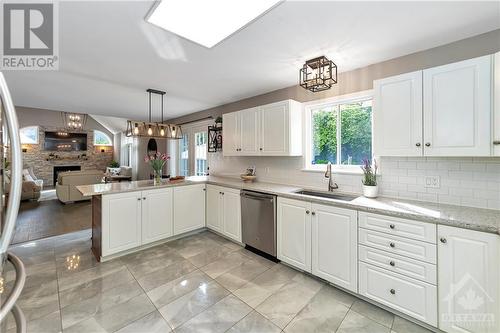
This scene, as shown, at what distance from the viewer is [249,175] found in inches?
147

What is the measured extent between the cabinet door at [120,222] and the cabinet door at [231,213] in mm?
1211

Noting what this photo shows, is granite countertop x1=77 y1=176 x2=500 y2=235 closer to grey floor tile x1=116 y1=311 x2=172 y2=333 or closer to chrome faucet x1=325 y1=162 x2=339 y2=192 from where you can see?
chrome faucet x1=325 y1=162 x2=339 y2=192

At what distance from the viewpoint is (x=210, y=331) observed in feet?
5.54

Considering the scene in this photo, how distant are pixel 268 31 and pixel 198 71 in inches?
47.1

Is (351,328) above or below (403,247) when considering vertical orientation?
below

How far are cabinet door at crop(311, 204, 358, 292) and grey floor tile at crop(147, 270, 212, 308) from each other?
124 cm

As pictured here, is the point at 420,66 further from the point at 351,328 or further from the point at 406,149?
the point at 351,328

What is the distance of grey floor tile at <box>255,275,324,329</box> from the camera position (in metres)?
1.85

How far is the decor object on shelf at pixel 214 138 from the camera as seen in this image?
A: 4469 mm

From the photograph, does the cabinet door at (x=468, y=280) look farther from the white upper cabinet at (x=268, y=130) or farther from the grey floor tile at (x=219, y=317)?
the white upper cabinet at (x=268, y=130)

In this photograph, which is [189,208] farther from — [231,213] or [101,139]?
[101,139]

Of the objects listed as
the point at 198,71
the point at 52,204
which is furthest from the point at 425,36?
the point at 52,204

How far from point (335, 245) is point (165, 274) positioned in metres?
1.91

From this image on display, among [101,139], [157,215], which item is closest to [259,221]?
[157,215]
